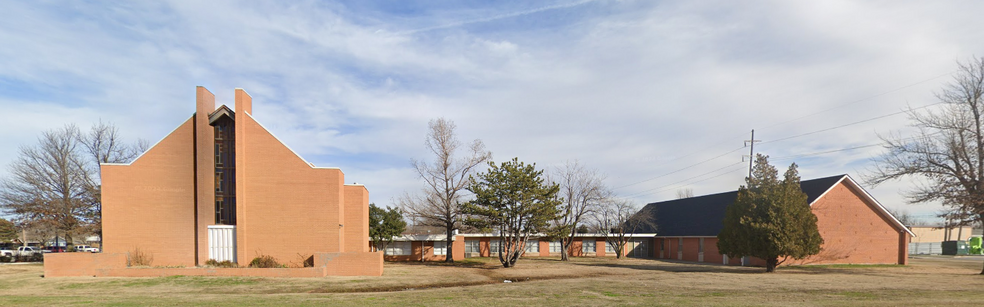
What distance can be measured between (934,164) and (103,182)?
153ft

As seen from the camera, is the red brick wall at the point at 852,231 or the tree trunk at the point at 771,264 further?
the red brick wall at the point at 852,231

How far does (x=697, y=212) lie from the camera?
182 ft

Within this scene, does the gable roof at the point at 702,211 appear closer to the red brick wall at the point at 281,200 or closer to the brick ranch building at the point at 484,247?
Result: the brick ranch building at the point at 484,247

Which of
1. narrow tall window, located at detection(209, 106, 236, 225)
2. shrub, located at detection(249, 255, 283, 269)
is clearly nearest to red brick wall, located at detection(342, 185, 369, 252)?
shrub, located at detection(249, 255, 283, 269)

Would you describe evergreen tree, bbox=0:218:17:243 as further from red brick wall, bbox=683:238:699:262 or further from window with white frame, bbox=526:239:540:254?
red brick wall, bbox=683:238:699:262

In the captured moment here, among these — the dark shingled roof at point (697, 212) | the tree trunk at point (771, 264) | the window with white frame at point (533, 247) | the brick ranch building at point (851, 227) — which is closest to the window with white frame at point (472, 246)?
the window with white frame at point (533, 247)

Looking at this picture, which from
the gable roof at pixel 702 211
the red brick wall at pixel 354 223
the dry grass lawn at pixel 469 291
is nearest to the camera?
the dry grass lawn at pixel 469 291

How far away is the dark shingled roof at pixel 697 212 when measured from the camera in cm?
4319

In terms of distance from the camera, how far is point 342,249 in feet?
118

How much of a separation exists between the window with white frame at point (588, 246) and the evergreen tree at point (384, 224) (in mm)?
20410

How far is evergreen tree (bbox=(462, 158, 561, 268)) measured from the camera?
40469mm

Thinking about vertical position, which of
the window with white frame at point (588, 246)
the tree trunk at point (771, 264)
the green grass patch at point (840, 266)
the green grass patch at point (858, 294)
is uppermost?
the green grass patch at point (858, 294)

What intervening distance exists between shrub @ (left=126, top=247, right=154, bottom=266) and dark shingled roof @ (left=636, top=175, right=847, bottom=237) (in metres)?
→ 39.6

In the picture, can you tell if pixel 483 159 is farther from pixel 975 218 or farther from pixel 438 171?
pixel 975 218
